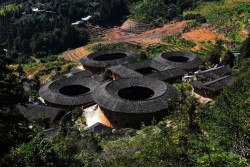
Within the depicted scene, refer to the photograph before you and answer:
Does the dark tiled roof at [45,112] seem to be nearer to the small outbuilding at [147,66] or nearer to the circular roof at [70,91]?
the circular roof at [70,91]

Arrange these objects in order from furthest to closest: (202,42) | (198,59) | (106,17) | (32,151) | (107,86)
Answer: (106,17)
(202,42)
(198,59)
(107,86)
(32,151)

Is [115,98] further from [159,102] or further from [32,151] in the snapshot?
[32,151]

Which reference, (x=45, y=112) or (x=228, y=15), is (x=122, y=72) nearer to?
(x=45, y=112)

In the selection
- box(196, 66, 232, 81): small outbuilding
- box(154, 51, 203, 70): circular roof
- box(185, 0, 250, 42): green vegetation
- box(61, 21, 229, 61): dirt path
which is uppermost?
box(185, 0, 250, 42): green vegetation

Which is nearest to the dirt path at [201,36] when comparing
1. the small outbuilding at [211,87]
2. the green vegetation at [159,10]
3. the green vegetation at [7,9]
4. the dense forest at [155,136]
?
the dense forest at [155,136]

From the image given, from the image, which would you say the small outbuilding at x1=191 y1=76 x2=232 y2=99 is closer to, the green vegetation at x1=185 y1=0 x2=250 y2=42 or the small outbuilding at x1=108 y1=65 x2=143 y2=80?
the small outbuilding at x1=108 y1=65 x2=143 y2=80

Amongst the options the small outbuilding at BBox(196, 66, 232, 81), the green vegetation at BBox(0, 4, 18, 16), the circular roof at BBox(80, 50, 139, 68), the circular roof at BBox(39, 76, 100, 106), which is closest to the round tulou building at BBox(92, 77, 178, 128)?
the circular roof at BBox(39, 76, 100, 106)

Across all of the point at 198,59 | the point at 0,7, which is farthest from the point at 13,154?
the point at 0,7
